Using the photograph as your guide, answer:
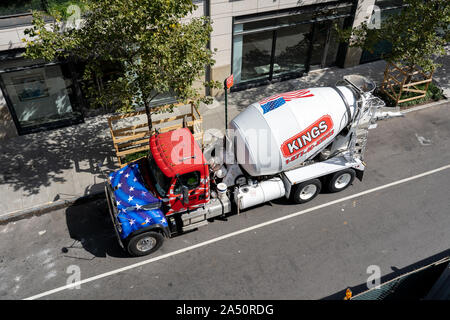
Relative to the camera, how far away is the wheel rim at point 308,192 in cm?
1333

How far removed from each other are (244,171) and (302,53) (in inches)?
399

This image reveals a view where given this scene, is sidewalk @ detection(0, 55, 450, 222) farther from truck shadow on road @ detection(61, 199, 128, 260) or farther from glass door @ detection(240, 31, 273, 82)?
glass door @ detection(240, 31, 273, 82)

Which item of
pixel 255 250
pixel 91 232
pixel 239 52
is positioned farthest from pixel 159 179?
pixel 239 52

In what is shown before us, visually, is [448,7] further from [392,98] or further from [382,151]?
[382,151]

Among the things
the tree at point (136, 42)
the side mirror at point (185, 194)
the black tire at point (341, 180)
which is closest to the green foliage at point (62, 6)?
the tree at point (136, 42)

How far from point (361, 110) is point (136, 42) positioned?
7801 millimetres

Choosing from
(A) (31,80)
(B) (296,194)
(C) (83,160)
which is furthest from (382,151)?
(A) (31,80)

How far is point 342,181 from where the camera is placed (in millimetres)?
13992

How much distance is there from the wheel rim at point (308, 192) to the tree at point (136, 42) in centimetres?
519

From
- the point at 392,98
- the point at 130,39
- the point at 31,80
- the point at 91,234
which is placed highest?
the point at 130,39

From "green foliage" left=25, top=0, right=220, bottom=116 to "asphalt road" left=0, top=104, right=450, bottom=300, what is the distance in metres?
4.60

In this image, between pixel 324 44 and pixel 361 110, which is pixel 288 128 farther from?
pixel 324 44

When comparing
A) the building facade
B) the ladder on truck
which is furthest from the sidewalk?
the ladder on truck

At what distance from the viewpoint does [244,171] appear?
12.8 m
